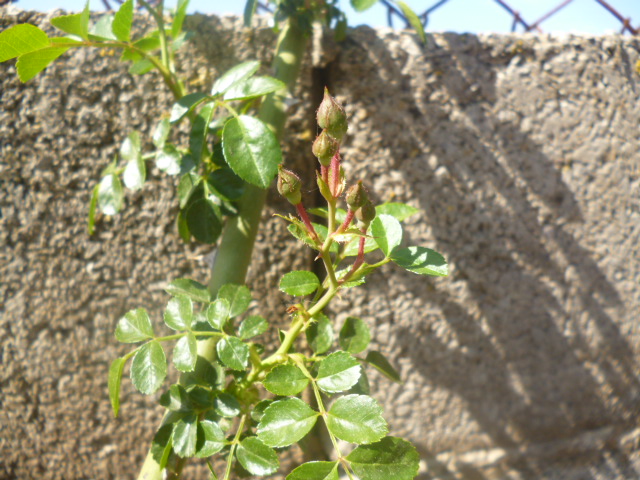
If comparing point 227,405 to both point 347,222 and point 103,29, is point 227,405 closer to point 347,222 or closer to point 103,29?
point 347,222

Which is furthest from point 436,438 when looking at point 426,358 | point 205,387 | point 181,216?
point 181,216

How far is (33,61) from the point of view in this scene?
55cm

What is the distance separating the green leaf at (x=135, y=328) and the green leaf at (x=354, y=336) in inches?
8.5

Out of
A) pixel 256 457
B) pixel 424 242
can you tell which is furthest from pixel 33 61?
pixel 424 242

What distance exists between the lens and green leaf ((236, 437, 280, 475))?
510 millimetres

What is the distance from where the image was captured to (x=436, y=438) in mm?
891

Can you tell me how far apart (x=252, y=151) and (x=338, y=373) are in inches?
9.2

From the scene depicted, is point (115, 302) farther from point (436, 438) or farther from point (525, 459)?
point (525, 459)

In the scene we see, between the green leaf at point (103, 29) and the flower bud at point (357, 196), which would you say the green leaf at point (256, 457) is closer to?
the flower bud at point (357, 196)

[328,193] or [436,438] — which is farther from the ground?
[328,193]

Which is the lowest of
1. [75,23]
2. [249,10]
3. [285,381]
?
[285,381]

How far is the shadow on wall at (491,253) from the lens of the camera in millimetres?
840

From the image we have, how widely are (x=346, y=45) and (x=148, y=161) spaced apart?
36 centimetres

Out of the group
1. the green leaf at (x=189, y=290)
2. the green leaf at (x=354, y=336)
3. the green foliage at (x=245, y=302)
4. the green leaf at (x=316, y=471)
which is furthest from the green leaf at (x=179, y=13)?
the green leaf at (x=316, y=471)
